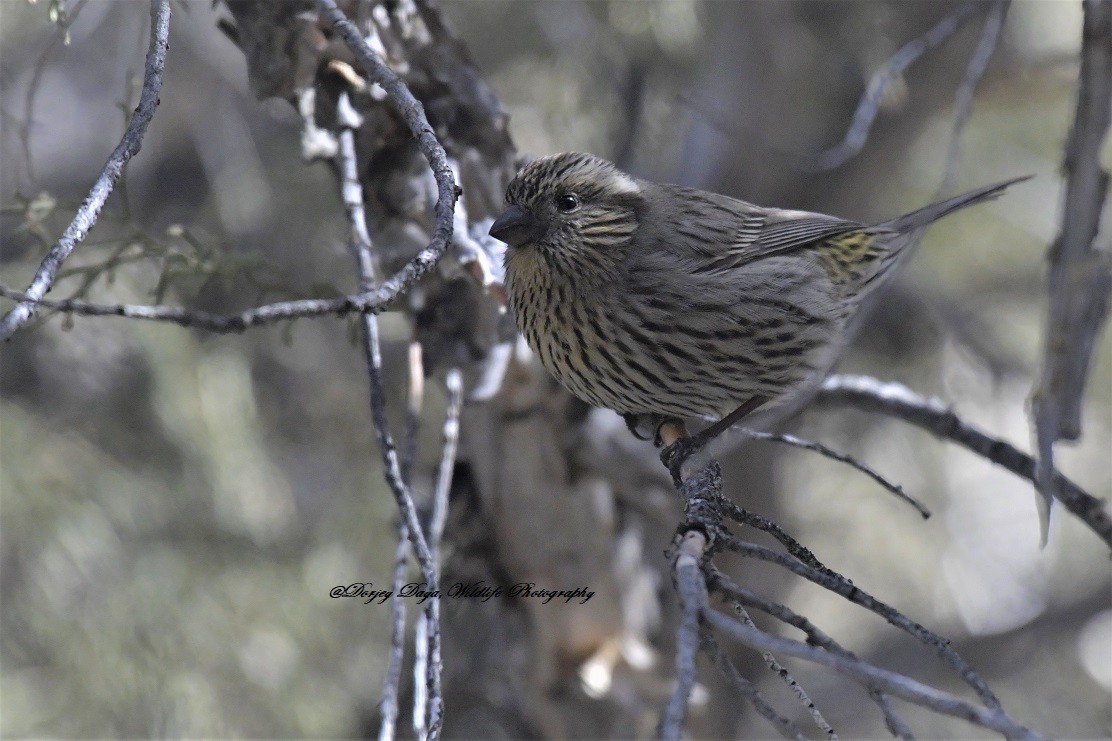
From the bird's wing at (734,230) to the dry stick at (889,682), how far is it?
181 centimetres

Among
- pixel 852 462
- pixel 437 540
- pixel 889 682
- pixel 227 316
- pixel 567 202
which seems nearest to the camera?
pixel 889 682

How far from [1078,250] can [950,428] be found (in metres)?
1.54

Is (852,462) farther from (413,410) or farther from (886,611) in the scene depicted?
(413,410)

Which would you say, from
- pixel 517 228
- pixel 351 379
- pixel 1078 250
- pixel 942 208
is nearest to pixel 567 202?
pixel 517 228

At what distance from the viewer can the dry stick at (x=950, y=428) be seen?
2.87 meters

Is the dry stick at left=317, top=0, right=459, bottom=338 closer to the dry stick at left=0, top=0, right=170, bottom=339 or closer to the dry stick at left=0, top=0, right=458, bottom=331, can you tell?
the dry stick at left=0, top=0, right=458, bottom=331

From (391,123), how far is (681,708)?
82.8 inches

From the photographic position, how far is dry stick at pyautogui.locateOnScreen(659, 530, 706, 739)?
133 centimetres

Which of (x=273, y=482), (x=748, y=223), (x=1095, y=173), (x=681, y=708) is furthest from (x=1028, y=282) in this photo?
(x=681, y=708)

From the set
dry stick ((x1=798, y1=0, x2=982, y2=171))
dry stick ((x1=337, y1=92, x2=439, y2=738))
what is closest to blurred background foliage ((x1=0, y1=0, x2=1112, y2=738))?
dry stick ((x1=798, y1=0, x2=982, y2=171))

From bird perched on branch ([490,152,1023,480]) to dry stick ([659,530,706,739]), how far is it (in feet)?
3.67

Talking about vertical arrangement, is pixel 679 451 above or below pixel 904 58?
below

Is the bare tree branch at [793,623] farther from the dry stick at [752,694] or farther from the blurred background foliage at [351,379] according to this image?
the blurred background foliage at [351,379]

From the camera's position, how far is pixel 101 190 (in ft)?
5.28
